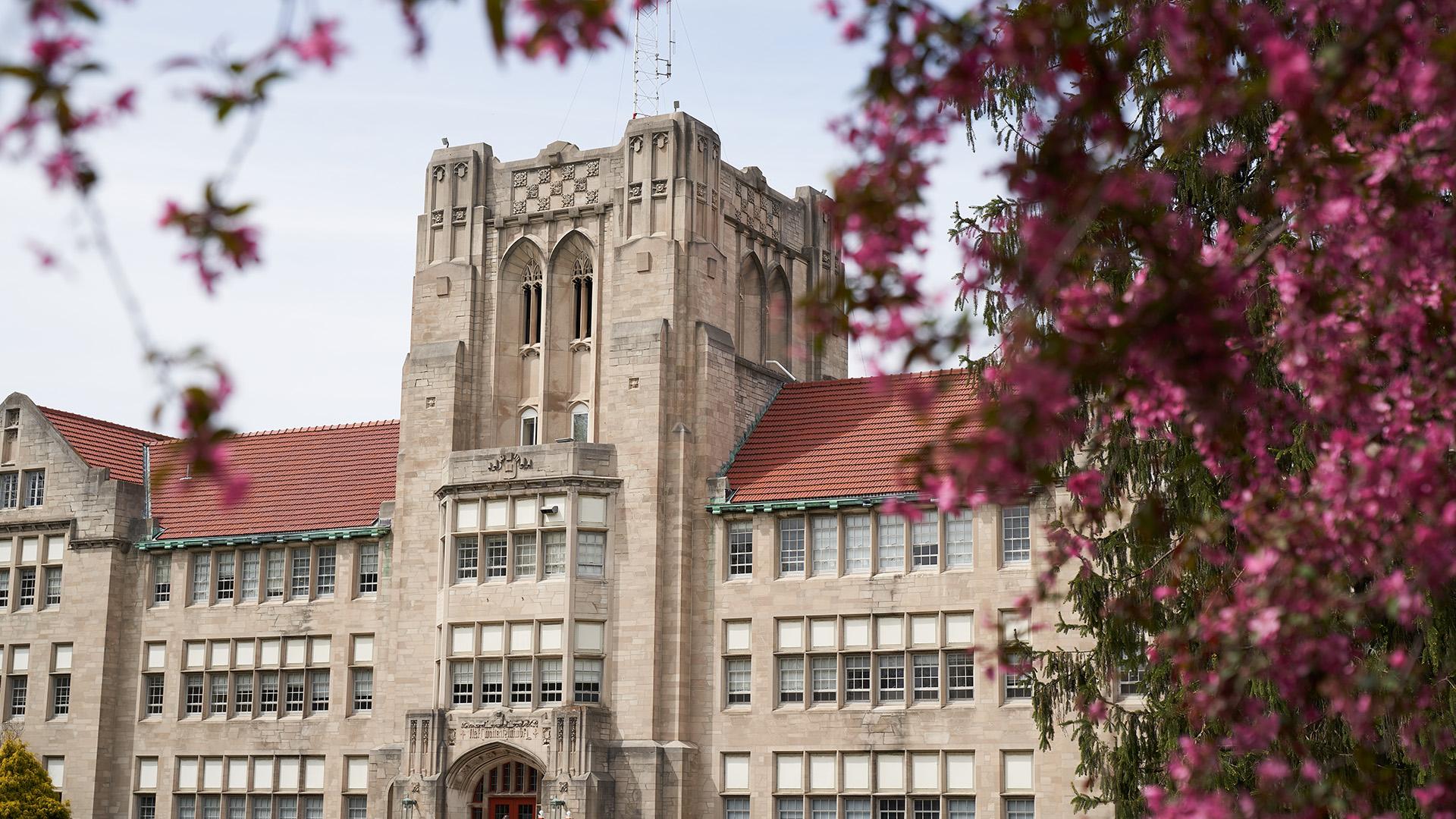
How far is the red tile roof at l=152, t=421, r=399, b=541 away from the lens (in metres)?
45.2

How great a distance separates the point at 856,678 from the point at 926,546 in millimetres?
3273

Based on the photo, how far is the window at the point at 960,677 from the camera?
38.0 meters

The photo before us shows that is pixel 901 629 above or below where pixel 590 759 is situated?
above

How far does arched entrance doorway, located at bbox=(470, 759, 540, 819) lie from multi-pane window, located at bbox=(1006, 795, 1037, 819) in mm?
10417

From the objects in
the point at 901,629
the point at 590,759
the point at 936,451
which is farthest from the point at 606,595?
the point at 936,451

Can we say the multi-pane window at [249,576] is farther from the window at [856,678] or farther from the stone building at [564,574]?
the window at [856,678]

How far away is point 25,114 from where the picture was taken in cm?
692

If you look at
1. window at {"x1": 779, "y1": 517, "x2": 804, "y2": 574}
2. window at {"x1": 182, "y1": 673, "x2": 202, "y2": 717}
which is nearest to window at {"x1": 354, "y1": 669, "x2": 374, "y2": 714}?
window at {"x1": 182, "y1": 673, "x2": 202, "y2": 717}

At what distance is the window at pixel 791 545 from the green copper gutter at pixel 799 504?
371 millimetres

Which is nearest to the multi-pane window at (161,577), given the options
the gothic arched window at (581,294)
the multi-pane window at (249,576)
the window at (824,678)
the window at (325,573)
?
the multi-pane window at (249,576)

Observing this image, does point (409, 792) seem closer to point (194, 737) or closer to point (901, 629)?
point (194, 737)

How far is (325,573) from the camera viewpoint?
147ft

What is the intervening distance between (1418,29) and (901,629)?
30797 millimetres

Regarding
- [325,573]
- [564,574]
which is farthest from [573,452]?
[325,573]
